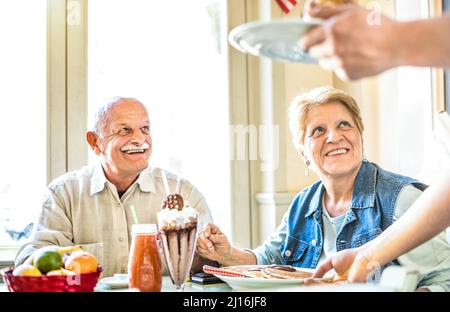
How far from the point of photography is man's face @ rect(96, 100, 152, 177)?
1823mm

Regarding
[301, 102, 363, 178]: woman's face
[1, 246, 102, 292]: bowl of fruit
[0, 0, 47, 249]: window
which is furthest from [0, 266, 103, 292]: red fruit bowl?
[0, 0, 47, 249]: window

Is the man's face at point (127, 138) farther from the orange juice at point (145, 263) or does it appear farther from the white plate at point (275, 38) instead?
the white plate at point (275, 38)

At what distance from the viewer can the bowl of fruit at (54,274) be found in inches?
41.1

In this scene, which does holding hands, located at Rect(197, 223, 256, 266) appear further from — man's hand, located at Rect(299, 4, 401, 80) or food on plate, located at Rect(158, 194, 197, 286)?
man's hand, located at Rect(299, 4, 401, 80)

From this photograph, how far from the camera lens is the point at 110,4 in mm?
2400

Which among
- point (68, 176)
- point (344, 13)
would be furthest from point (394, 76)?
point (344, 13)

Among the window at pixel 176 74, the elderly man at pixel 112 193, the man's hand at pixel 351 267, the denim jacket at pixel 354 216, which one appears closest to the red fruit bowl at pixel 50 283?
the man's hand at pixel 351 267

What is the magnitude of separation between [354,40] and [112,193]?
1229 millimetres

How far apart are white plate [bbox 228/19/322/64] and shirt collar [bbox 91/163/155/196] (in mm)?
1059

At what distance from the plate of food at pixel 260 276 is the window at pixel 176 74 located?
1198 mm

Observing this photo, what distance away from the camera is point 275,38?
82 centimetres

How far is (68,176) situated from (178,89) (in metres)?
0.83

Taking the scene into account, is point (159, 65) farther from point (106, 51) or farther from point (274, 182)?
point (274, 182)
